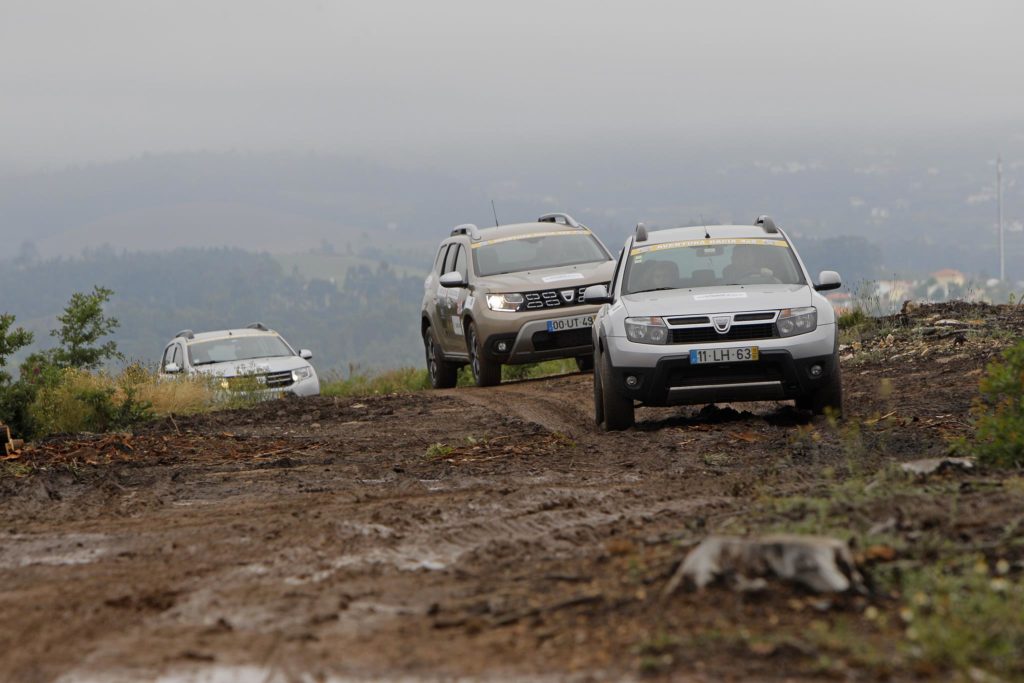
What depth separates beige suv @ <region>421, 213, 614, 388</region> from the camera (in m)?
18.2

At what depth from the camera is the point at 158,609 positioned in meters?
5.74

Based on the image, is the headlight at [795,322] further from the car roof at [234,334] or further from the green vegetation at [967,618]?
the car roof at [234,334]

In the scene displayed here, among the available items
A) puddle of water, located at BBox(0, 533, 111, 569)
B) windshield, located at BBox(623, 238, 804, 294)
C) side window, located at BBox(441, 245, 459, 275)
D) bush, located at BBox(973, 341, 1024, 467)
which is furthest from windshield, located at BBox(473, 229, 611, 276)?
puddle of water, located at BBox(0, 533, 111, 569)

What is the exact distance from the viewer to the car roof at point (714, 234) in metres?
13.1

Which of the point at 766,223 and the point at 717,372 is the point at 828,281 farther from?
the point at 766,223

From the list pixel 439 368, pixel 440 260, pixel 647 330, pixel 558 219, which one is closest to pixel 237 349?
pixel 439 368

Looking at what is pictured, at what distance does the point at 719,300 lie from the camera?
462 inches

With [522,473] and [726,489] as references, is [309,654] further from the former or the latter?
[522,473]

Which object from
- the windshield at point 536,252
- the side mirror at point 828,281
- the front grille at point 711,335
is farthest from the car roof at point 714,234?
the windshield at point 536,252

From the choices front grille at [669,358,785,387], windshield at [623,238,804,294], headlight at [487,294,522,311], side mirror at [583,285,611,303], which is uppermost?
windshield at [623,238,804,294]

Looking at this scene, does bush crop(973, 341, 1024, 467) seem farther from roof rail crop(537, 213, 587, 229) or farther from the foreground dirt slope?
roof rail crop(537, 213, 587, 229)

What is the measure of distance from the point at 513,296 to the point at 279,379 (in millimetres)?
6761

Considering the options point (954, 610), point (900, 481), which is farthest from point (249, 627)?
point (900, 481)

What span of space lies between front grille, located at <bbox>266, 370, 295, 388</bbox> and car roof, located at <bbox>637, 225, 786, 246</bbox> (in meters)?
11.4
